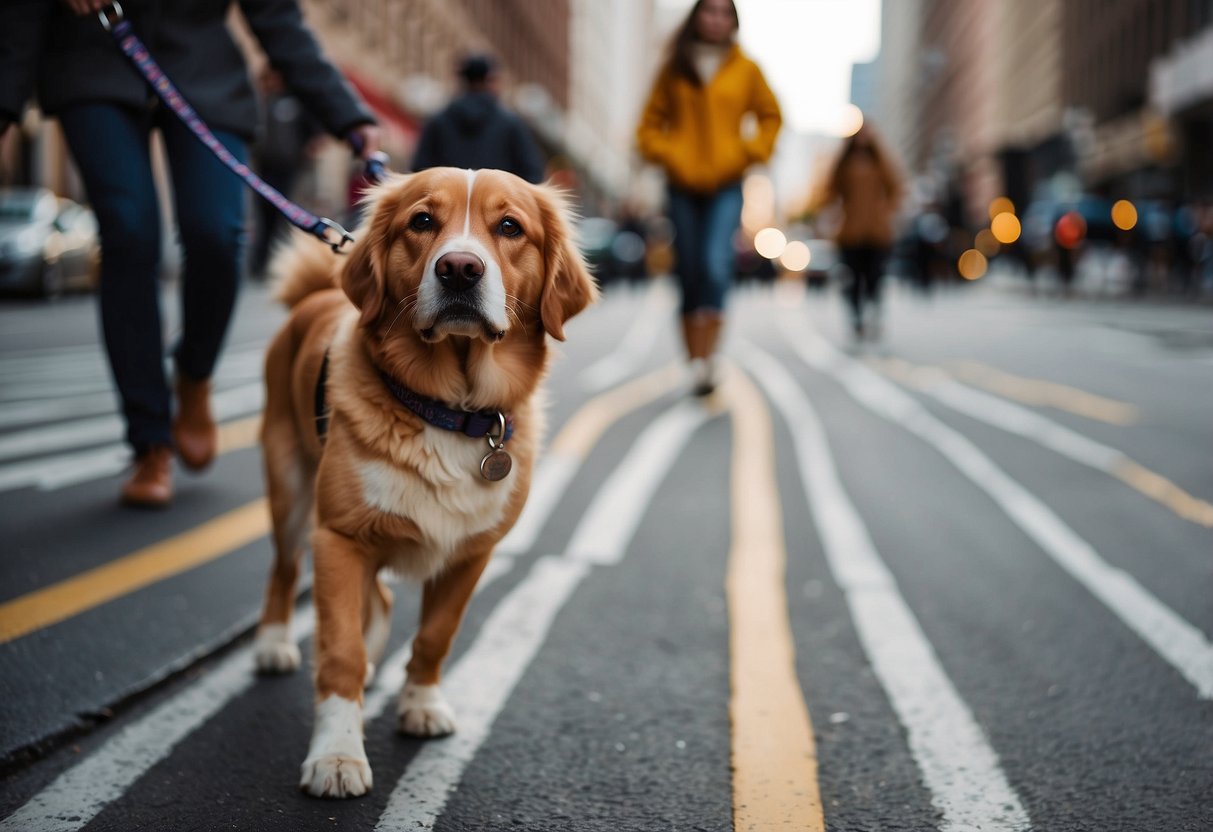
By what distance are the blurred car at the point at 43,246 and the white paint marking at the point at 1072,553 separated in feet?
36.3

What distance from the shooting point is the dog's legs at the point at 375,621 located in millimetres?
2972

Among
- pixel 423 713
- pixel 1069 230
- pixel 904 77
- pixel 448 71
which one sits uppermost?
pixel 904 77

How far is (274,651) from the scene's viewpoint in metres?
3.15

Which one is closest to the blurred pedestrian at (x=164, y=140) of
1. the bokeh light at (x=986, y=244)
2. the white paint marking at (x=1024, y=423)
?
the white paint marking at (x=1024, y=423)

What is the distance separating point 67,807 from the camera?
2357 millimetres

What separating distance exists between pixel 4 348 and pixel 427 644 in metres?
8.44

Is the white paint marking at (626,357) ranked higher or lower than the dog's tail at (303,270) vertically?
lower

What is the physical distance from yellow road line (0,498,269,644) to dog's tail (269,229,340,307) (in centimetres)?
93

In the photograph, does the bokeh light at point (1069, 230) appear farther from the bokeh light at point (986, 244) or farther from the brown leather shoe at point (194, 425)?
the brown leather shoe at point (194, 425)

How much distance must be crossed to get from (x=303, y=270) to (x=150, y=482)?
56.8 inches

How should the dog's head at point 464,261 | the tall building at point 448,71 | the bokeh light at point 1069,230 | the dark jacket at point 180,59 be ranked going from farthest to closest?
the bokeh light at point 1069,230 → the tall building at point 448,71 → the dark jacket at point 180,59 → the dog's head at point 464,261

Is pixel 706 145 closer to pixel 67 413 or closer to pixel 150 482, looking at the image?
pixel 67 413

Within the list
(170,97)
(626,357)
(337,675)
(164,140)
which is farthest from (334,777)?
(626,357)

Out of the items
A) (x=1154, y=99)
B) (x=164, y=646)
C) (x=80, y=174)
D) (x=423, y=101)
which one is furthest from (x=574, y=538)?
(x=1154, y=99)
